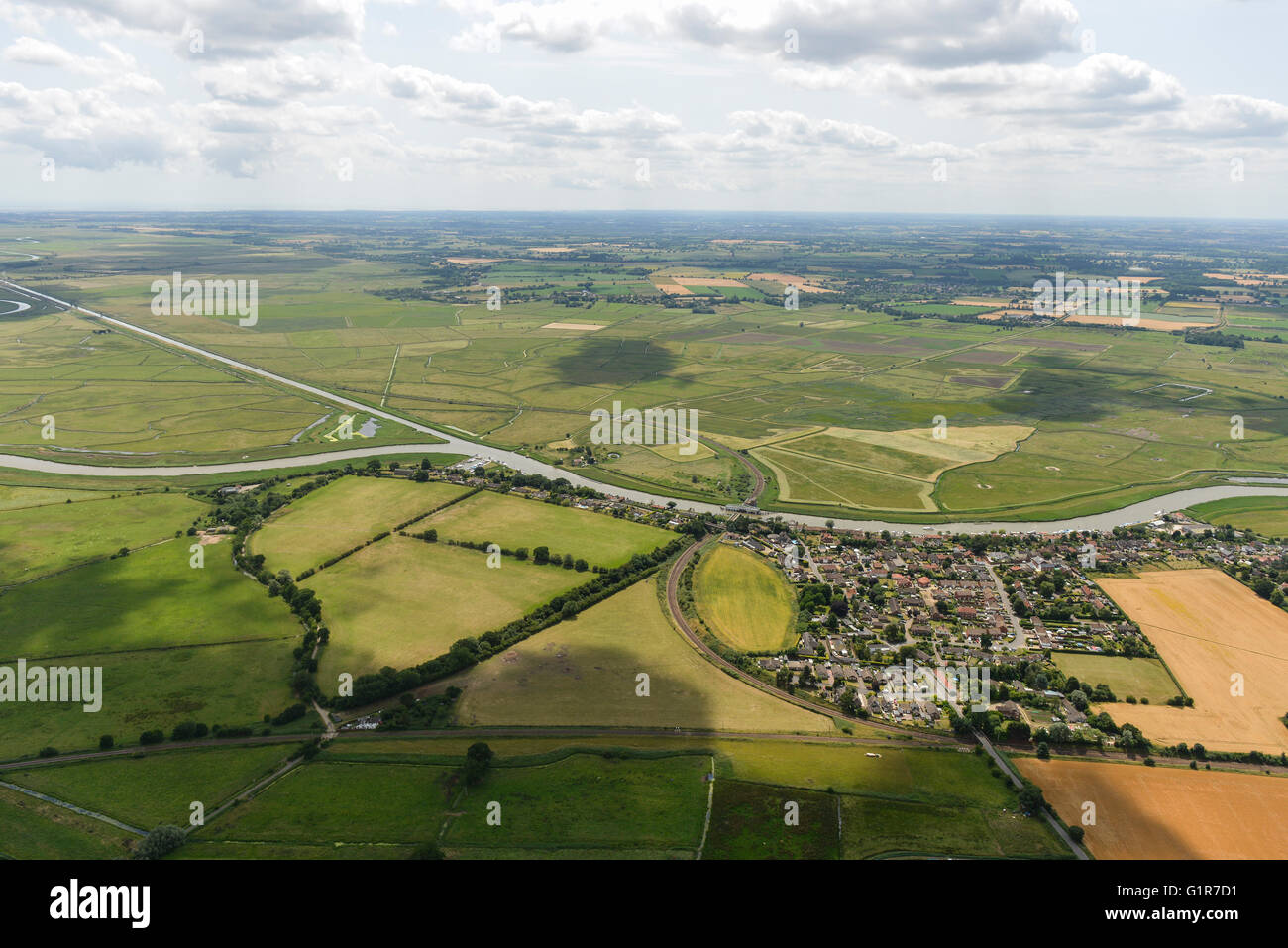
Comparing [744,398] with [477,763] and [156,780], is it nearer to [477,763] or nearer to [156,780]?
[477,763]

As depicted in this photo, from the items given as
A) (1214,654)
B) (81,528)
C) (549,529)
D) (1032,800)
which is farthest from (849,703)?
(81,528)

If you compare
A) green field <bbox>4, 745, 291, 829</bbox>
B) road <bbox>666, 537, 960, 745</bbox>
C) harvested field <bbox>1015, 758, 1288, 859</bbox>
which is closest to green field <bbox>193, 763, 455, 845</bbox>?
green field <bbox>4, 745, 291, 829</bbox>

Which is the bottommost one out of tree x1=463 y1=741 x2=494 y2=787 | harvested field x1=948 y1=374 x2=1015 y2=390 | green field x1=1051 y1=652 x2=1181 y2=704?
tree x1=463 y1=741 x2=494 y2=787

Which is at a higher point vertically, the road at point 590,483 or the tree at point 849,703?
the road at point 590,483

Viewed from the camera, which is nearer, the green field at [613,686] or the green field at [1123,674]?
the green field at [613,686]

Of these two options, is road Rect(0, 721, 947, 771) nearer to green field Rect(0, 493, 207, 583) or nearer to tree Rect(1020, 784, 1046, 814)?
tree Rect(1020, 784, 1046, 814)

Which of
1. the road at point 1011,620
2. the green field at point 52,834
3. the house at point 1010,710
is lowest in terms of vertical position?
the green field at point 52,834

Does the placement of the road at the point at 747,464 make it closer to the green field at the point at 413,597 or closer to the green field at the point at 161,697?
the green field at the point at 413,597

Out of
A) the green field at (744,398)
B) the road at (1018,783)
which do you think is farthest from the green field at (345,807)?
the road at (1018,783)
